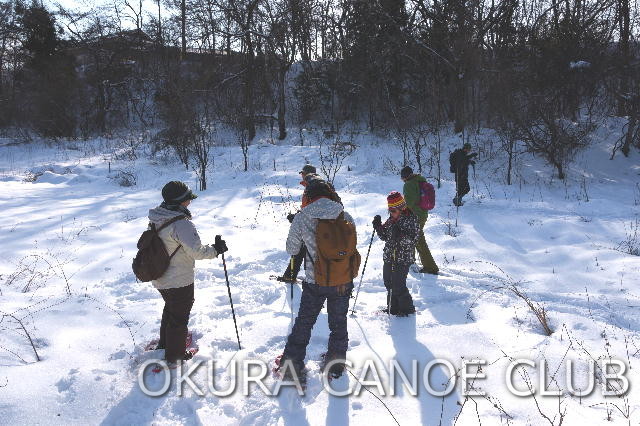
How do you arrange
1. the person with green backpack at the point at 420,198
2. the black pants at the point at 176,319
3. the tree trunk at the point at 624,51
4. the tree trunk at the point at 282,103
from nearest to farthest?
the black pants at the point at 176,319, the person with green backpack at the point at 420,198, the tree trunk at the point at 624,51, the tree trunk at the point at 282,103

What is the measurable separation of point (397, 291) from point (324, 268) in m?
1.68

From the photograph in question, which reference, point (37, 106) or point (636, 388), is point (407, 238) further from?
point (37, 106)

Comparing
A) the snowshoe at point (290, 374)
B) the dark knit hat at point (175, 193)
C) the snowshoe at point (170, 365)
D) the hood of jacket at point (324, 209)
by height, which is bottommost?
the snowshoe at point (290, 374)

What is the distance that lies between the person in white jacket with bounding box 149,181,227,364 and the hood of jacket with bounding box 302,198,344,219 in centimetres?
82

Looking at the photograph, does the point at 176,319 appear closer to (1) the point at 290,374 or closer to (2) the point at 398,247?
(1) the point at 290,374

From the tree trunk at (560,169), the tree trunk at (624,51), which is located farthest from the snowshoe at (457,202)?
the tree trunk at (624,51)

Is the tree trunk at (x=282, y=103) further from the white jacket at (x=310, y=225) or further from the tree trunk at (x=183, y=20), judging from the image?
the white jacket at (x=310, y=225)

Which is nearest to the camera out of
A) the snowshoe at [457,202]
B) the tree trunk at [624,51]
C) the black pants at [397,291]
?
the black pants at [397,291]

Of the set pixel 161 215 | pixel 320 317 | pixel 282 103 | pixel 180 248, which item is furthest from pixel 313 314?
pixel 282 103

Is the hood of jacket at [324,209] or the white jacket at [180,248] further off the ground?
the hood of jacket at [324,209]

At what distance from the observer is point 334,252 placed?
309cm

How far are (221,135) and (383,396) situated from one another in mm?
20118

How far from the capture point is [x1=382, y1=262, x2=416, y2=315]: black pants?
4445mm

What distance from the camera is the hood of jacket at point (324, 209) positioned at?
312cm
